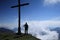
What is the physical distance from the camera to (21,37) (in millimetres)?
23062

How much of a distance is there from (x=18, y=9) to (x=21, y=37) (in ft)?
16.0

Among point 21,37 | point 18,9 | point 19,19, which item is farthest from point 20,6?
point 21,37

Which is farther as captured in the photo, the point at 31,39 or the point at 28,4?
the point at 28,4

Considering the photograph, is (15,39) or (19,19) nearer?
(15,39)

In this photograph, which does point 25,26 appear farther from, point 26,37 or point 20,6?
point 20,6

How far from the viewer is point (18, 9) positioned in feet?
84.5

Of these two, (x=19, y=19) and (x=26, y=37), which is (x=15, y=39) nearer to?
(x=26, y=37)

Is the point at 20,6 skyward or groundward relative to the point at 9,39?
skyward

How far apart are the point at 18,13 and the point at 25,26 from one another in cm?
274

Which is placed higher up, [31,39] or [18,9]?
→ [18,9]

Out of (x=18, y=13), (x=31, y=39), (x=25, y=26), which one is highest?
(x=18, y=13)

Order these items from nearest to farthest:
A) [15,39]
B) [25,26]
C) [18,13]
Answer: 1. [15,39]
2. [25,26]
3. [18,13]

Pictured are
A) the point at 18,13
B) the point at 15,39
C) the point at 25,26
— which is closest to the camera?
the point at 15,39

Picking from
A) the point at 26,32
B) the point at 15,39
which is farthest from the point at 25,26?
the point at 15,39
